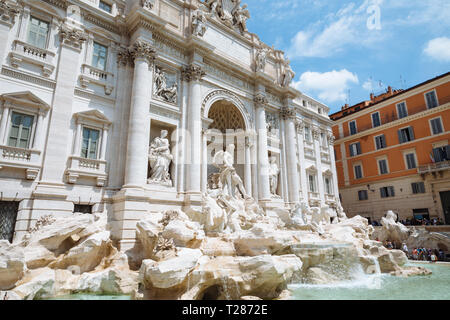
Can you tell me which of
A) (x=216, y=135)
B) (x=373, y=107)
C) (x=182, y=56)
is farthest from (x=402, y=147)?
(x=182, y=56)

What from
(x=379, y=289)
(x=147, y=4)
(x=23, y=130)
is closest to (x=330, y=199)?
(x=379, y=289)

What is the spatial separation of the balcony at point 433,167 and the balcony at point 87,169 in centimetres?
2379

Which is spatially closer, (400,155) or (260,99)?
(260,99)

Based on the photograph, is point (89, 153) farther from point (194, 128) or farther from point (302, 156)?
point (302, 156)

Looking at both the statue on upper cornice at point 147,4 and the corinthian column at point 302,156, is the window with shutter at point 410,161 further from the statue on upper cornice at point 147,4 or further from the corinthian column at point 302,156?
the statue on upper cornice at point 147,4

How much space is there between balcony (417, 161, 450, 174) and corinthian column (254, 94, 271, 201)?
559 inches

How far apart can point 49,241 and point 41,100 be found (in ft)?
17.2

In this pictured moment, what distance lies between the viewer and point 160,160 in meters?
12.5

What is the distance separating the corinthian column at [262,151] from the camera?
16656mm

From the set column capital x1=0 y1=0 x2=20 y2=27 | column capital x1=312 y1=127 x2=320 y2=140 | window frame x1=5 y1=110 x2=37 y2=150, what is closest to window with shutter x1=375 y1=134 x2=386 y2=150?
column capital x1=312 y1=127 x2=320 y2=140

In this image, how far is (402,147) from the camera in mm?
24547

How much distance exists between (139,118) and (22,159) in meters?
4.38

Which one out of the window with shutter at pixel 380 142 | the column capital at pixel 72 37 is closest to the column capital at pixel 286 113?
the window with shutter at pixel 380 142
